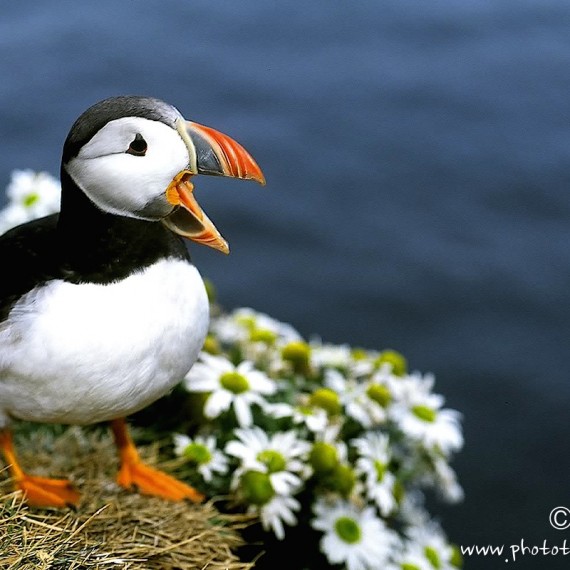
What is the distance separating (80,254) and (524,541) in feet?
4.80

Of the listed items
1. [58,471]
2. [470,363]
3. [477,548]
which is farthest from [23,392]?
[470,363]

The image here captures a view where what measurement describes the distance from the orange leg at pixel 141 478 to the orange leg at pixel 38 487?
99 mm

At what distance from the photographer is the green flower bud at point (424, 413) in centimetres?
173

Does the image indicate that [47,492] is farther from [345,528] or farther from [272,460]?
[345,528]

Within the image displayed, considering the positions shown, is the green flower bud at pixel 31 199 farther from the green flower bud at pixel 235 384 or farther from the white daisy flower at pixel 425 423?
the white daisy flower at pixel 425 423

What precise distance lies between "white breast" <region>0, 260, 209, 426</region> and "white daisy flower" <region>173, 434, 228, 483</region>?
0.29 metres

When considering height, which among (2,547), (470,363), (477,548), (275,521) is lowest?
(477,548)

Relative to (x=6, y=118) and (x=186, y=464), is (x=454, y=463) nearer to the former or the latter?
(x=186, y=464)

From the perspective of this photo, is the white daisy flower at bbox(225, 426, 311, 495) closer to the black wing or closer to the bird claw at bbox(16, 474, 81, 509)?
the bird claw at bbox(16, 474, 81, 509)

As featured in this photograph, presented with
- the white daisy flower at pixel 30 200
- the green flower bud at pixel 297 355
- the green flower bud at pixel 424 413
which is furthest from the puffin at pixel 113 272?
the white daisy flower at pixel 30 200

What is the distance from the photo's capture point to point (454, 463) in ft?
7.91

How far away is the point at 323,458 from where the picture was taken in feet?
4.78

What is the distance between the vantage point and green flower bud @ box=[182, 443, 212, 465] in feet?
4.95

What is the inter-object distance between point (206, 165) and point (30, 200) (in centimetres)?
101
